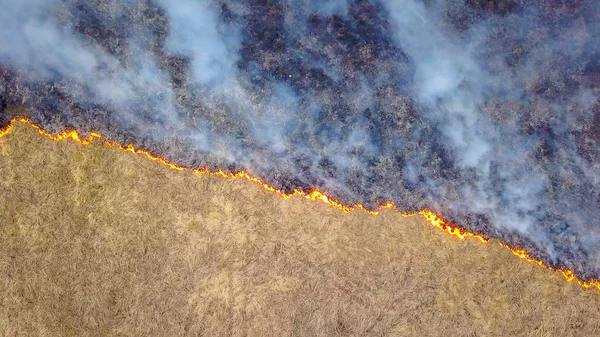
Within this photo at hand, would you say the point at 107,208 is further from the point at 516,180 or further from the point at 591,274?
the point at 591,274

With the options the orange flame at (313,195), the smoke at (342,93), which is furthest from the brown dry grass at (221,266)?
the smoke at (342,93)

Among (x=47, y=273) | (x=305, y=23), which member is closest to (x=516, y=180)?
(x=305, y=23)

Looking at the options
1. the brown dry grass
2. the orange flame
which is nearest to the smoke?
the orange flame

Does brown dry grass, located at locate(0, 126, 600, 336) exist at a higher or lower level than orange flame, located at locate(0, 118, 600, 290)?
lower

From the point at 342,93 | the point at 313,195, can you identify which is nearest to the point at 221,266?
the point at 313,195

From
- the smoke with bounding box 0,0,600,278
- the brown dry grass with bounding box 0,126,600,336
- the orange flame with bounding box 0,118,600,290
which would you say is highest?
the smoke with bounding box 0,0,600,278

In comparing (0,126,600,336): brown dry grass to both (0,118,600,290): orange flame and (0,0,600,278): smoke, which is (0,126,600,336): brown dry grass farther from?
(0,0,600,278): smoke
